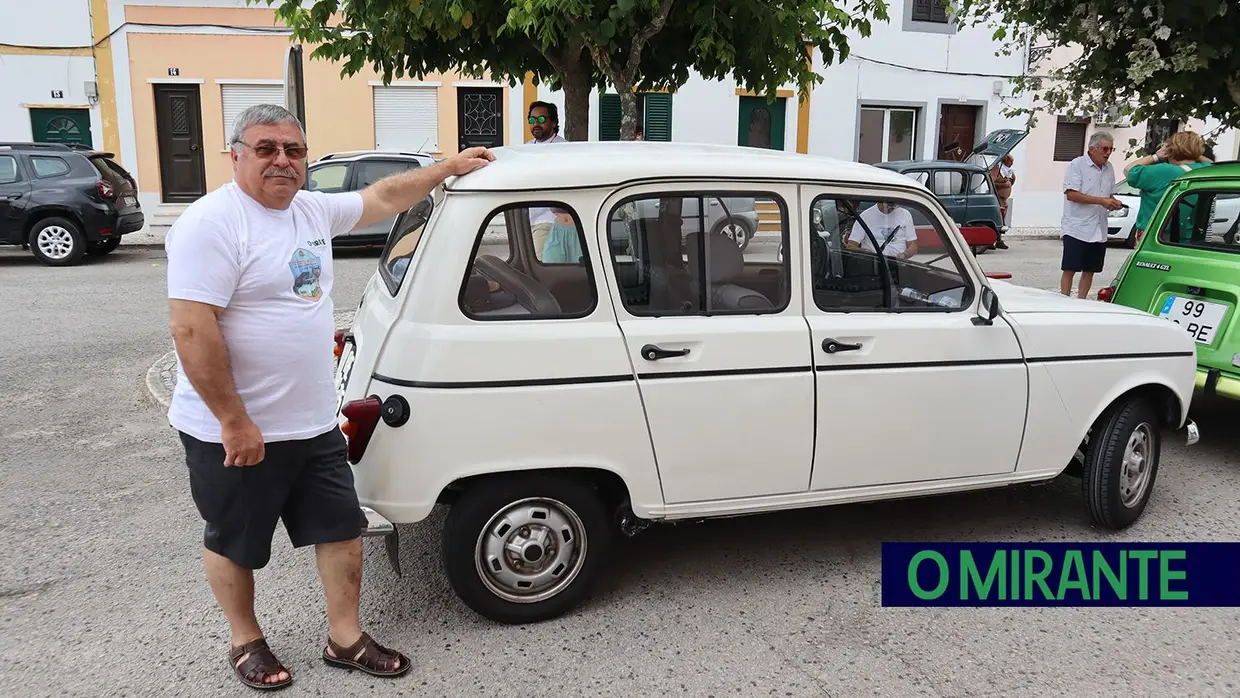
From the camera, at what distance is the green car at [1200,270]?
526cm

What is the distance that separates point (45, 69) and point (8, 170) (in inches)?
210

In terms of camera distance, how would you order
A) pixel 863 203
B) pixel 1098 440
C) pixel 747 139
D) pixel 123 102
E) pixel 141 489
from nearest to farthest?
pixel 863 203, pixel 1098 440, pixel 141 489, pixel 123 102, pixel 747 139

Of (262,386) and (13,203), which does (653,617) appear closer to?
(262,386)

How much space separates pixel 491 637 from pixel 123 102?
57.0 ft

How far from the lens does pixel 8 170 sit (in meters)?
12.8

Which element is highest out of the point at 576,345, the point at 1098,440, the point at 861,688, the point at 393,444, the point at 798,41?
the point at 798,41

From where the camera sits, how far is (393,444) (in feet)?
10.4

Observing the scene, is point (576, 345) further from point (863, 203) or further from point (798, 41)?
point (798, 41)

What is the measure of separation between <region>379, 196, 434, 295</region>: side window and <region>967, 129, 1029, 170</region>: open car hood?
16153mm

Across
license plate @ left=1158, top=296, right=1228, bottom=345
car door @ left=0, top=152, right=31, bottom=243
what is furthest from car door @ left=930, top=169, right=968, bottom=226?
car door @ left=0, top=152, right=31, bottom=243

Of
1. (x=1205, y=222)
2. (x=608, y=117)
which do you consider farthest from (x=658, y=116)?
(x=1205, y=222)

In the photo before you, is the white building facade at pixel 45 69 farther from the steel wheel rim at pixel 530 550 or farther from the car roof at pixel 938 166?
the steel wheel rim at pixel 530 550

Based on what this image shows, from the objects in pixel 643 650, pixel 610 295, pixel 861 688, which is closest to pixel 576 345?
pixel 610 295

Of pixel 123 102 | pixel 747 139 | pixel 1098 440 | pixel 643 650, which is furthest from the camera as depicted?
pixel 747 139
